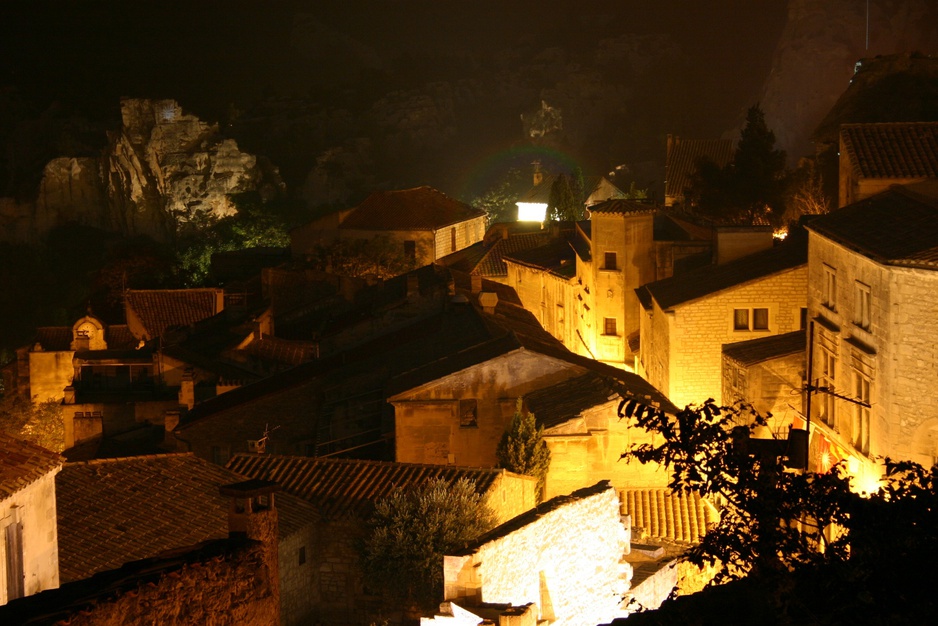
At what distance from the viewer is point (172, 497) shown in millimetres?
19531

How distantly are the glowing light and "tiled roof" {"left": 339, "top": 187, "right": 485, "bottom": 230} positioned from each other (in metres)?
3.05

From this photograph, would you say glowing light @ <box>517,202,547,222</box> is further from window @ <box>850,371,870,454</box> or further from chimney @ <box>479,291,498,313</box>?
window @ <box>850,371,870,454</box>

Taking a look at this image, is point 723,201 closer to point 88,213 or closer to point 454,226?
point 454,226

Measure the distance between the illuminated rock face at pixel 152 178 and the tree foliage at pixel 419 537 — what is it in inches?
2363

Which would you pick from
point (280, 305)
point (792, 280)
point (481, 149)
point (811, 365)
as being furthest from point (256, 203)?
point (811, 365)

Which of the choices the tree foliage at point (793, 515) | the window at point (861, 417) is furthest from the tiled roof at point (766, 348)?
the tree foliage at point (793, 515)

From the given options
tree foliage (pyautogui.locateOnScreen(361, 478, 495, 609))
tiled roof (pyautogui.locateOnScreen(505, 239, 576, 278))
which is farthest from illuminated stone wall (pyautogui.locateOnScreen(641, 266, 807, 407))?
tiled roof (pyautogui.locateOnScreen(505, 239, 576, 278))

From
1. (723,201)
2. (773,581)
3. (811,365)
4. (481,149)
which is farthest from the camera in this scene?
(481,149)

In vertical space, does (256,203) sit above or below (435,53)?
below

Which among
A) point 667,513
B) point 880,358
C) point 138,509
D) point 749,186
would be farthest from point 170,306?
point 880,358

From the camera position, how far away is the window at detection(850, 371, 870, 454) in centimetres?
2075

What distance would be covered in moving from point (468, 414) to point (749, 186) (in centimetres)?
1957

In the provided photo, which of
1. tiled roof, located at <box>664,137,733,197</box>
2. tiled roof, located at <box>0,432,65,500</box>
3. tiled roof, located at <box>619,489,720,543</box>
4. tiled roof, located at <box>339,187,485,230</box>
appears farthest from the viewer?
tiled roof, located at <box>339,187,485,230</box>

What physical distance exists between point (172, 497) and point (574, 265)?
25.6 metres
